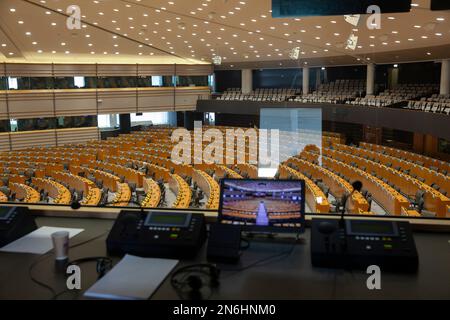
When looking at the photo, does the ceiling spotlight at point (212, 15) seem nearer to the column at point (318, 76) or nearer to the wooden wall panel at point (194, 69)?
the column at point (318, 76)

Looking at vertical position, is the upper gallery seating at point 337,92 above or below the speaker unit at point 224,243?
above

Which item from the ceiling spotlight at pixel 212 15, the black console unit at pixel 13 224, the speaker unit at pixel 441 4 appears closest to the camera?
the black console unit at pixel 13 224

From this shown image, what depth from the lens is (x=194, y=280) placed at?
2100 mm

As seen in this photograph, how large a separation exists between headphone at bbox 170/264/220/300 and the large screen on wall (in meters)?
3.10

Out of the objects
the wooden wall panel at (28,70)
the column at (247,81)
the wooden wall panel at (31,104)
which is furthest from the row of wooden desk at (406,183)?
the wooden wall panel at (28,70)

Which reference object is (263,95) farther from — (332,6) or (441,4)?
(332,6)

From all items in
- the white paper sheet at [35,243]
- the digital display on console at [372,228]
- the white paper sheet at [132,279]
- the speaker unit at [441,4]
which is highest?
the speaker unit at [441,4]

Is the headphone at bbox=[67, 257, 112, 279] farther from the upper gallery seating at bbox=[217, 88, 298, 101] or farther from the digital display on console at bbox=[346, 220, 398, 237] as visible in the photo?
the upper gallery seating at bbox=[217, 88, 298, 101]

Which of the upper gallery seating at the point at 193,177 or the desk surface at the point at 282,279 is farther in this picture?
the upper gallery seating at the point at 193,177

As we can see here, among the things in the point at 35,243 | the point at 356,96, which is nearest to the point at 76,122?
the point at 356,96

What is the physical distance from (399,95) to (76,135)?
17.5 meters

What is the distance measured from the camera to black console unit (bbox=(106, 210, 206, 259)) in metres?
2.45

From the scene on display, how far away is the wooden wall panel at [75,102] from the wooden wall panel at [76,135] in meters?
0.93

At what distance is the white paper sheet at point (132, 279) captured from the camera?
6.55 feet
